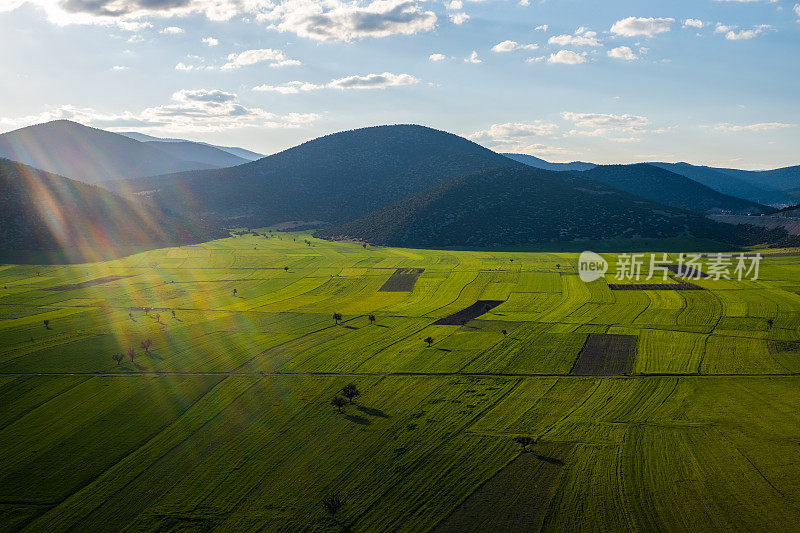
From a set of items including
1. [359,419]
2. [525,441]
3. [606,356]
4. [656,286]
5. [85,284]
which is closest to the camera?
[525,441]

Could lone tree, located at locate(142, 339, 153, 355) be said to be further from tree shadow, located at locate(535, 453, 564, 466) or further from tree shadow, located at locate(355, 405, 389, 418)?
tree shadow, located at locate(535, 453, 564, 466)

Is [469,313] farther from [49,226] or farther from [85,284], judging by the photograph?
[49,226]

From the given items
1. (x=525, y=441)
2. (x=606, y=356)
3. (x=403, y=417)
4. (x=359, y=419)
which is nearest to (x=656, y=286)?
(x=606, y=356)

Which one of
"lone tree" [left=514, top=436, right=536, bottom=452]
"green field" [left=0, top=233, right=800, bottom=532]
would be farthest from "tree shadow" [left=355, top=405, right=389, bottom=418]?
"lone tree" [left=514, top=436, right=536, bottom=452]

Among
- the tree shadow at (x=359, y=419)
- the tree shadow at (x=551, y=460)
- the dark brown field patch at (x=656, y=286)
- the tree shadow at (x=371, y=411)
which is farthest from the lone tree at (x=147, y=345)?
the dark brown field patch at (x=656, y=286)

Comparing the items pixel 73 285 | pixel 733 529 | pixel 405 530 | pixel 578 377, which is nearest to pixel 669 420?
pixel 578 377

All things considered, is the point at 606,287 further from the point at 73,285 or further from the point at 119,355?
the point at 73,285
